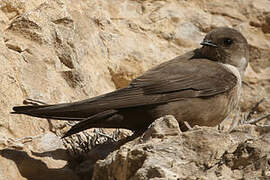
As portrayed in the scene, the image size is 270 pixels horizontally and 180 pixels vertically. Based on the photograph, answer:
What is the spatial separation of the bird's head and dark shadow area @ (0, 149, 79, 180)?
229 centimetres

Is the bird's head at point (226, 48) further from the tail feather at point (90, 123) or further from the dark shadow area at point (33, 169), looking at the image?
the dark shadow area at point (33, 169)

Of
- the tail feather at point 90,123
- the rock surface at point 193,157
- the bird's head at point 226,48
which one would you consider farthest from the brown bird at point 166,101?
the rock surface at point 193,157

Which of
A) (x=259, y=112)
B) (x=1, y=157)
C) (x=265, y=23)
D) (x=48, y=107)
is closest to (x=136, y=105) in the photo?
(x=48, y=107)

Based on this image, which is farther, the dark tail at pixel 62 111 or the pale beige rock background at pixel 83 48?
the pale beige rock background at pixel 83 48

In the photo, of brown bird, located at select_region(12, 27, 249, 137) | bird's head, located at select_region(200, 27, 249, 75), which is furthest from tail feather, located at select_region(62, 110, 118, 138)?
bird's head, located at select_region(200, 27, 249, 75)

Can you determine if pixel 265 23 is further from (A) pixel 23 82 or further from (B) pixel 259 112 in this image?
(A) pixel 23 82

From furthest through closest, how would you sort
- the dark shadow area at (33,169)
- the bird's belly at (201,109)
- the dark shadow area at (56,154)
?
the bird's belly at (201,109)
the dark shadow area at (56,154)
the dark shadow area at (33,169)

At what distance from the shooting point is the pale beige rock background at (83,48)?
5.29 metres

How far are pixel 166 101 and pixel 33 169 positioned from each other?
4.68ft

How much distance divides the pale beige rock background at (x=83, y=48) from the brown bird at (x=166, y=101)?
38 centimetres

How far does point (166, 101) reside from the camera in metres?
5.70

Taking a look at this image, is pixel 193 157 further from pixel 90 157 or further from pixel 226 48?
pixel 226 48

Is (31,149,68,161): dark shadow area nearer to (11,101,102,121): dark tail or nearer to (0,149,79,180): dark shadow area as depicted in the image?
(0,149,79,180): dark shadow area

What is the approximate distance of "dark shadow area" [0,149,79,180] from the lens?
484 cm
